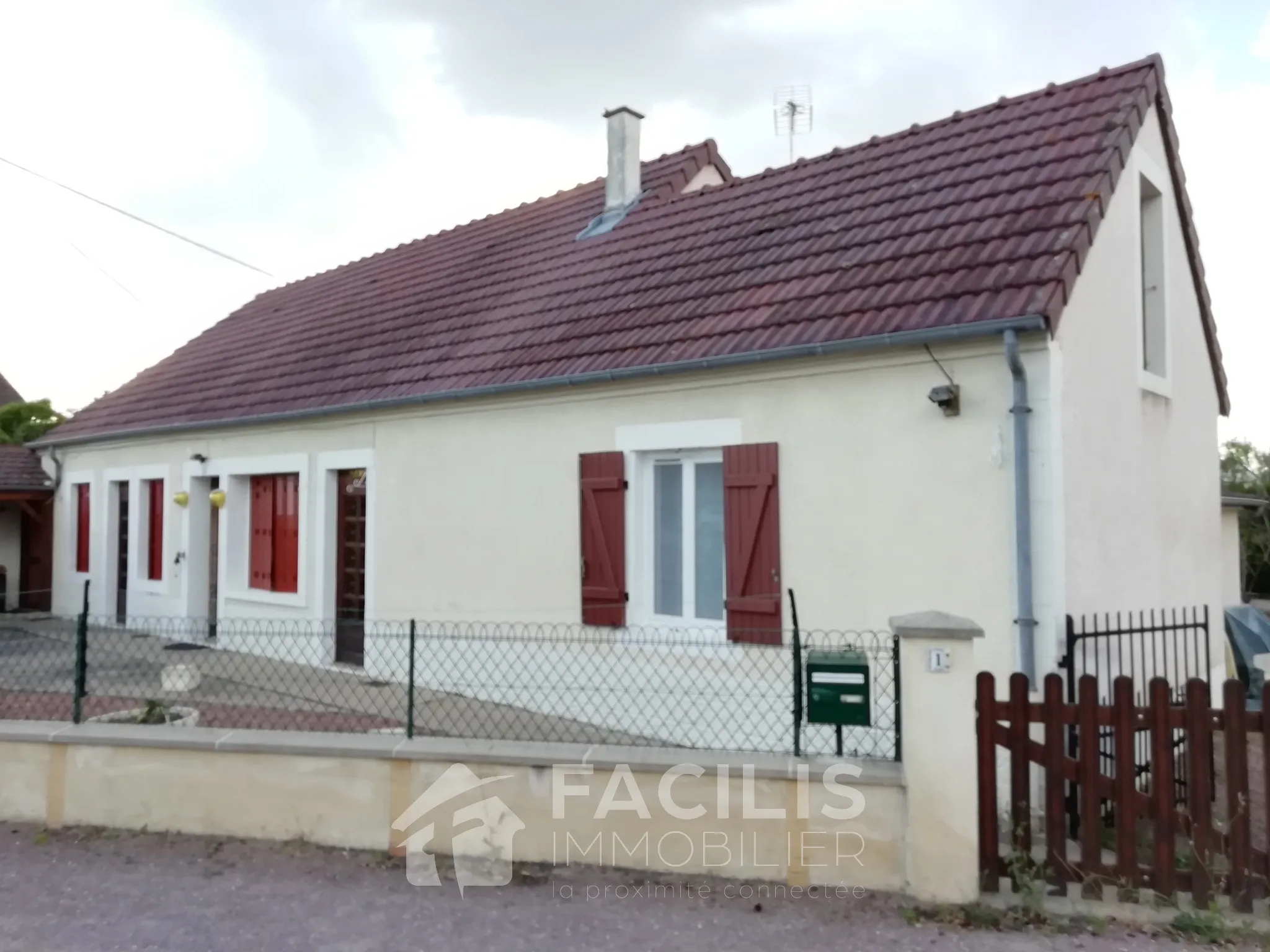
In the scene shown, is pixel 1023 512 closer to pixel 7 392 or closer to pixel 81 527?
pixel 81 527

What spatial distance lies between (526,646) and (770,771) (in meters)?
4.25

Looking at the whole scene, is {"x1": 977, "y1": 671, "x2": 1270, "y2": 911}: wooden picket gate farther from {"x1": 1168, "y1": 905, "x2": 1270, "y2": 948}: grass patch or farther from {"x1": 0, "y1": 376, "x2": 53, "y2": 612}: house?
{"x1": 0, "y1": 376, "x2": 53, "y2": 612}: house

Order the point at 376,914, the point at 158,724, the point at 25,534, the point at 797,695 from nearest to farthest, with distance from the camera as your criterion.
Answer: the point at 376,914, the point at 797,695, the point at 158,724, the point at 25,534

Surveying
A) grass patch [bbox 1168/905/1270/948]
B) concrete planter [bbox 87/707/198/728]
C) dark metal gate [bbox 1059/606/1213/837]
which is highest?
dark metal gate [bbox 1059/606/1213/837]

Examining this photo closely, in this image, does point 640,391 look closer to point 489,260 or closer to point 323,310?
point 489,260

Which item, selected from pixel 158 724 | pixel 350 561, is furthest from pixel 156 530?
pixel 158 724

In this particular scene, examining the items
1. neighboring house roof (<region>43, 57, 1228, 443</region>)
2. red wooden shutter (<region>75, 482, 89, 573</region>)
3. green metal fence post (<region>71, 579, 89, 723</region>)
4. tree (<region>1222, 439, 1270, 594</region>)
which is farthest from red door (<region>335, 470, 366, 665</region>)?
tree (<region>1222, 439, 1270, 594</region>)

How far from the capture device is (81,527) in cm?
1562

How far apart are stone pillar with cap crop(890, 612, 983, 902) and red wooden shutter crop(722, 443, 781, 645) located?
2.42 metres

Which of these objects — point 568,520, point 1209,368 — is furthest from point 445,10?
point 1209,368

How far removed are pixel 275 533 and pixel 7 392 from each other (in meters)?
34.3

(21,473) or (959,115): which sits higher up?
(959,115)

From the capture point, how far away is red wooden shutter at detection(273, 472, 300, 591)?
1159cm

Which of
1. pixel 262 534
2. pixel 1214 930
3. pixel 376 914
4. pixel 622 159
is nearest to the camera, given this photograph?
pixel 1214 930
